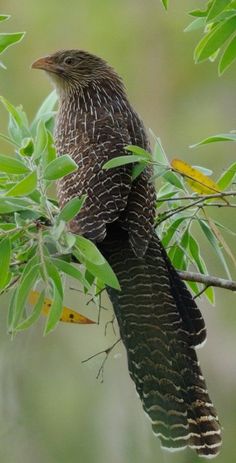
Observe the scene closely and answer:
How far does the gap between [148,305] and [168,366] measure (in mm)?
184

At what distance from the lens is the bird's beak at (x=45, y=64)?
429 centimetres

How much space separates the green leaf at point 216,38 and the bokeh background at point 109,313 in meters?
2.41

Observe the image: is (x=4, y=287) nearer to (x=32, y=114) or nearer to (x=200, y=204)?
(x=200, y=204)

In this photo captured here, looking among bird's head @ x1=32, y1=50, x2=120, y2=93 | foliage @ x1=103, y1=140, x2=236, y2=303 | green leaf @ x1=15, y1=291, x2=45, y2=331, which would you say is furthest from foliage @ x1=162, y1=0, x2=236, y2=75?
bird's head @ x1=32, y1=50, x2=120, y2=93

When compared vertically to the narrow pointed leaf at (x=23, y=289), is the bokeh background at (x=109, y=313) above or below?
below

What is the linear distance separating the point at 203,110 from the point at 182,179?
423cm

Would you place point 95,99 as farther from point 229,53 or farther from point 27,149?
point 27,149

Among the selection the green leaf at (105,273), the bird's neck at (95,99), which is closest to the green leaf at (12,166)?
the green leaf at (105,273)

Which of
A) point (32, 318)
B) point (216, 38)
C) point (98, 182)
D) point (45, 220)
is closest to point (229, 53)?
point (216, 38)

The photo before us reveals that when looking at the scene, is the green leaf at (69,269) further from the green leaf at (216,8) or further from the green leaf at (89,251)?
the green leaf at (216,8)

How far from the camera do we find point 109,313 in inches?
235

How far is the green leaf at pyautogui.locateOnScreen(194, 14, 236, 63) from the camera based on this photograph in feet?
9.04

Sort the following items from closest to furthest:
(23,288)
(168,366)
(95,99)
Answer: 1. (23,288)
2. (168,366)
3. (95,99)

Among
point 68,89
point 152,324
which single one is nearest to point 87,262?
point 152,324
